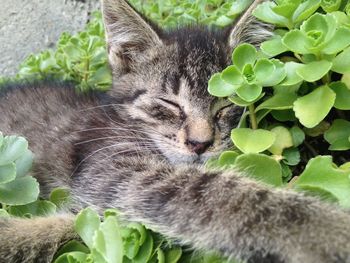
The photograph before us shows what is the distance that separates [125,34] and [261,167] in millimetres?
892

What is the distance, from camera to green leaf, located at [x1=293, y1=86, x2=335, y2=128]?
1.12 meters

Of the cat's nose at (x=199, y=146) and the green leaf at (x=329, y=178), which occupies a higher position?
the green leaf at (x=329, y=178)

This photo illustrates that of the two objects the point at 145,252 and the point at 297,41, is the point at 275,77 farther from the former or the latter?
the point at 145,252

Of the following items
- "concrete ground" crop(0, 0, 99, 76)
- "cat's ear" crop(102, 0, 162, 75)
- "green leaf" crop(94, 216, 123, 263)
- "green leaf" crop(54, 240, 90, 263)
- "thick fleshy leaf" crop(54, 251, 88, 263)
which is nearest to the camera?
"green leaf" crop(94, 216, 123, 263)

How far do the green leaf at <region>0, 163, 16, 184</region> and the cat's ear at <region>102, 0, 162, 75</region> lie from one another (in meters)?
0.76

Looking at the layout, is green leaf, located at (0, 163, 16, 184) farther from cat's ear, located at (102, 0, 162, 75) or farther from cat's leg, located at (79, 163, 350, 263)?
cat's ear, located at (102, 0, 162, 75)

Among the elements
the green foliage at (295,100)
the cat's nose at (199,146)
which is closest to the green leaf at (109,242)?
the green foliage at (295,100)

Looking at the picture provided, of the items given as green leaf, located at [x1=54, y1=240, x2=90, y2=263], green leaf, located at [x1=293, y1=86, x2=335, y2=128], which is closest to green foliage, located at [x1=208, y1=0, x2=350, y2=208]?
green leaf, located at [x1=293, y1=86, x2=335, y2=128]

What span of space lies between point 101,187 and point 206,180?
0.40m

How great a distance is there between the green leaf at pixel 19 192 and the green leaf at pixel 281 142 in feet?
1.68

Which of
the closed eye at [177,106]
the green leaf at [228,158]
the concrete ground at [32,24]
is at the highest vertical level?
the green leaf at [228,158]

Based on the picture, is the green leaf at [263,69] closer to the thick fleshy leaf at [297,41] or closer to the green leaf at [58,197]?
the thick fleshy leaf at [297,41]

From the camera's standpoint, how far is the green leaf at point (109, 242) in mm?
947

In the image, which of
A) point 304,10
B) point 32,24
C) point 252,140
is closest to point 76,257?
point 252,140
